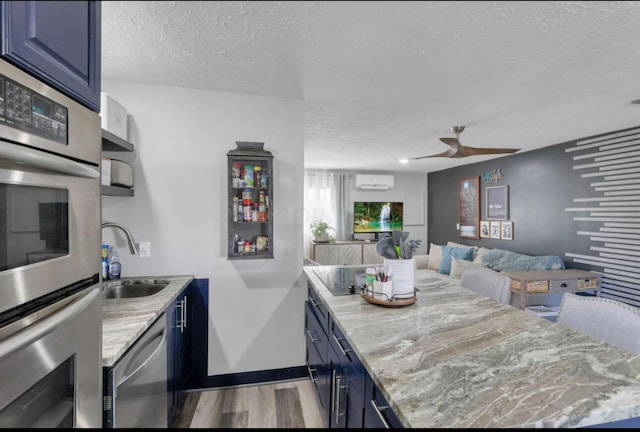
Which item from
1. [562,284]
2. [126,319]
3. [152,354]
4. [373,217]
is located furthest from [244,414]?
[373,217]

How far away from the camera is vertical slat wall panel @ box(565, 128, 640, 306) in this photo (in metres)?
2.93

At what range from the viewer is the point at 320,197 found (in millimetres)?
5898

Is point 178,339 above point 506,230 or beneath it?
beneath

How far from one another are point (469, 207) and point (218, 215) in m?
4.49

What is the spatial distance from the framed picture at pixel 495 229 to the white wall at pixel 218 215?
144 inches

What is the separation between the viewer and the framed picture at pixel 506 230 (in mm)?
4371

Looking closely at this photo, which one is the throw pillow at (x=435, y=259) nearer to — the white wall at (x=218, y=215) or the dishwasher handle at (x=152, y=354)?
the white wall at (x=218, y=215)

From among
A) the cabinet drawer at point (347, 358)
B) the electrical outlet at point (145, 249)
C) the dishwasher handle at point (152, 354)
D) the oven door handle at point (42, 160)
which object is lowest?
the cabinet drawer at point (347, 358)

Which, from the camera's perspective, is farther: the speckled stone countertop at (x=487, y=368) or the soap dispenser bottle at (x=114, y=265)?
the soap dispenser bottle at (x=114, y=265)

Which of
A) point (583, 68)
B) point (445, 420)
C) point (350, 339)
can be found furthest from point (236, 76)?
point (583, 68)

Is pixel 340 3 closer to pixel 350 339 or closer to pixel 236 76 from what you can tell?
pixel 350 339

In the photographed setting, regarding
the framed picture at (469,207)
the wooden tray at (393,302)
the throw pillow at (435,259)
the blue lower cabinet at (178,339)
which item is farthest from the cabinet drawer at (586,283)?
the blue lower cabinet at (178,339)

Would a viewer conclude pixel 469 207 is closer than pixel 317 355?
No

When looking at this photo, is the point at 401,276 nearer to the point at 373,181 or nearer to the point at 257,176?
the point at 257,176
